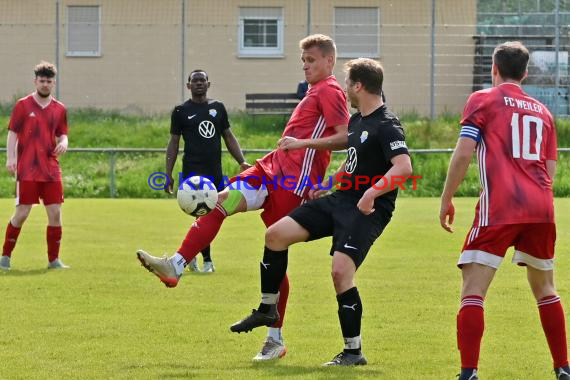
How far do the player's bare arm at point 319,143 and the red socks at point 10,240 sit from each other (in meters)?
5.85

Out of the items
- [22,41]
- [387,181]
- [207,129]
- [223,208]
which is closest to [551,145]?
[387,181]

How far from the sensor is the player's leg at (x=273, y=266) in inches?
285

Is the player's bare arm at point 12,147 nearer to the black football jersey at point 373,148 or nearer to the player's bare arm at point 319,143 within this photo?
the player's bare arm at point 319,143

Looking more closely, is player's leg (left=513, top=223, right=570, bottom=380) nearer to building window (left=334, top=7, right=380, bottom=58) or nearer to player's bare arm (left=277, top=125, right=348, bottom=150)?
player's bare arm (left=277, top=125, right=348, bottom=150)

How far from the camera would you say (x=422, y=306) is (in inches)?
374

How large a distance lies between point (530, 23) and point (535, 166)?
25.4 metres

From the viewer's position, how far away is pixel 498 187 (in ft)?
20.4

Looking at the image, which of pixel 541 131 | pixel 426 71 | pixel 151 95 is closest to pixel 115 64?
pixel 151 95

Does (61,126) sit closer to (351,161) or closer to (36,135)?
(36,135)

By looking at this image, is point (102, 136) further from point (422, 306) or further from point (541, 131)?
point (541, 131)

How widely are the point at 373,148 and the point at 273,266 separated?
3.30 ft

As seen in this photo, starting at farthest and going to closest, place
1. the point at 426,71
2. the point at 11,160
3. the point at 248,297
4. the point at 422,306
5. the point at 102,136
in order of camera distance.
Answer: the point at 426,71 → the point at 102,136 → the point at 11,160 → the point at 248,297 → the point at 422,306

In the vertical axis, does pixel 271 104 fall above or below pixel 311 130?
above

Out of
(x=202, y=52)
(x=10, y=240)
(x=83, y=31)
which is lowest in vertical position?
(x=10, y=240)
